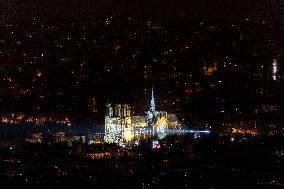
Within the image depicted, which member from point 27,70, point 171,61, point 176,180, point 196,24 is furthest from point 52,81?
point 176,180

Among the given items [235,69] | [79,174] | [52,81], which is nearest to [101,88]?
[52,81]

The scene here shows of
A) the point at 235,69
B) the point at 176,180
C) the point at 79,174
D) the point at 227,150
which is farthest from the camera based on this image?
the point at 235,69

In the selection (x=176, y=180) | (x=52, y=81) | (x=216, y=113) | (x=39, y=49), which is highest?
(x=39, y=49)

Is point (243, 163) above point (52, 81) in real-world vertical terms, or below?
below

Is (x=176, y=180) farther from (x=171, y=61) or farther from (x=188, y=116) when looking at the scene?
(x=171, y=61)

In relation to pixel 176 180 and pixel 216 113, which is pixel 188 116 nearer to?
pixel 216 113

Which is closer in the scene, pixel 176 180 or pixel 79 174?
pixel 176 180

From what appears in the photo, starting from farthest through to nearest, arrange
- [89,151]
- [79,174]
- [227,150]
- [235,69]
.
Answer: [235,69], [89,151], [227,150], [79,174]
